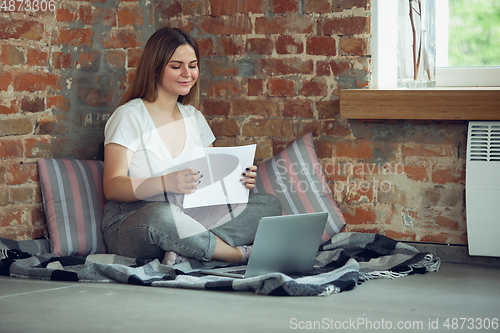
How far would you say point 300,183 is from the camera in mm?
2283

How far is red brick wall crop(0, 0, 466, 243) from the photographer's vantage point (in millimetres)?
2082

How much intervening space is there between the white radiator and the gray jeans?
881 millimetres

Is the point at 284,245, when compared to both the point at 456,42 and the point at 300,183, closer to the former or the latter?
the point at 300,183

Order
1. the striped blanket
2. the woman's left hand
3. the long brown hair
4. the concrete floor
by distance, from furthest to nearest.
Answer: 1. the long brown hair
2. the woman's left hand
3. the striped blanket
4. the concrete floor

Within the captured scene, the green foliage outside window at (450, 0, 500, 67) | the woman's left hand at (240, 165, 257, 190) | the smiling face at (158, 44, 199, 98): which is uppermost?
the green foliage outside window at (450, 0, 500, 67)

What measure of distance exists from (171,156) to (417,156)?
3.43ft

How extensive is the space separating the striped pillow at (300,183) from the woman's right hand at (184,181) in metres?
0.49

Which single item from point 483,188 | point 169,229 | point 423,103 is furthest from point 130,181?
point 483,188

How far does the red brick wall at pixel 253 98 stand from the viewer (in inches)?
82.0

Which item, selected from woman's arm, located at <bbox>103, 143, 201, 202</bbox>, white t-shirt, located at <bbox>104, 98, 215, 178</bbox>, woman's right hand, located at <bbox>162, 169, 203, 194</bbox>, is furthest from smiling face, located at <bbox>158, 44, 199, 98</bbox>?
woman's right hand, located at <bbox>162, 169, 203, 194</bbox>

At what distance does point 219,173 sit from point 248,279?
50cm

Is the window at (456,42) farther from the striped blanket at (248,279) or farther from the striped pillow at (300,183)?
the striped blanket at (248,279)

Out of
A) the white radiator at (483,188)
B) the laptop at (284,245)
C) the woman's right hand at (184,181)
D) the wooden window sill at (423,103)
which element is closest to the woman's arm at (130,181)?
the woman's right hand at (184,181)

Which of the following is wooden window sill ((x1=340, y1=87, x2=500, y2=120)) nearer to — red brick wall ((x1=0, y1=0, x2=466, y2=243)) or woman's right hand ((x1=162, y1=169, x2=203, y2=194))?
red brick wall ((x1=0, y1=0, x2=466, y2=243))
